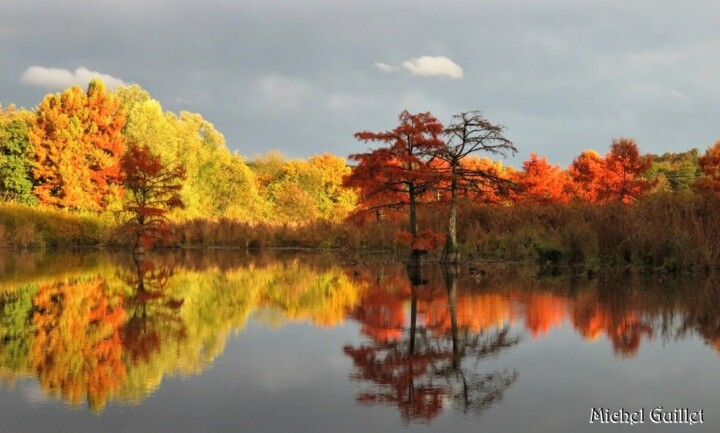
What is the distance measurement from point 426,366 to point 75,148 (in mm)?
39655

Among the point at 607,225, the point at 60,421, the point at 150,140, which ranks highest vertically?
the point at 150,140

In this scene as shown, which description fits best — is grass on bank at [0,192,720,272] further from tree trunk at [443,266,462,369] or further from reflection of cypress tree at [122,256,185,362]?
reflection of cypress tree at [122,256,185,362]

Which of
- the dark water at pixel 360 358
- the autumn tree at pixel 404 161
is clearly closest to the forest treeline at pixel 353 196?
the autumn tree at pixel 404 161

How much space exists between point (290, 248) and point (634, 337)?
1027 inches

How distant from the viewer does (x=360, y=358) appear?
7492 millimetres

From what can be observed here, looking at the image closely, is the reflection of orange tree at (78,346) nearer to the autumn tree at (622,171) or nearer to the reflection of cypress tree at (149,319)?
the reflection of cypress tree at (149,319)

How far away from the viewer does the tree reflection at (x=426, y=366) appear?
18.8 feet

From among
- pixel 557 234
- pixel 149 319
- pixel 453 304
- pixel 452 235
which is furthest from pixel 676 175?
pixel 149 319

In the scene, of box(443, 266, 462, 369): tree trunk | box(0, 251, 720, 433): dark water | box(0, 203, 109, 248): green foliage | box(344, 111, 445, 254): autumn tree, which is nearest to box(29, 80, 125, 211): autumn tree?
box(0, 203, 109, 248): green foliage

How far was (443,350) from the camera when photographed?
7.76 meters

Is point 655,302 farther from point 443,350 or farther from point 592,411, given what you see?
point 592,411

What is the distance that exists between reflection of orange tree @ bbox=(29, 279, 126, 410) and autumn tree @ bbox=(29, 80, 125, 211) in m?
30.4

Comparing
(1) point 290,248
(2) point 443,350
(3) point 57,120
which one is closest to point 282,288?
(2) point 443,350

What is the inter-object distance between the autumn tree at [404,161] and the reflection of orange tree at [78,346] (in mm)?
9040
